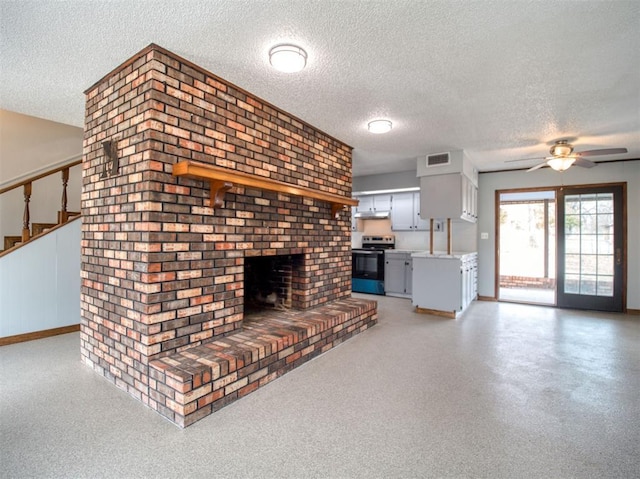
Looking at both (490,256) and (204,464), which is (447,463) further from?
(490,256)

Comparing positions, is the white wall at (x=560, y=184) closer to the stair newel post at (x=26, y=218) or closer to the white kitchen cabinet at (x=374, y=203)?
the white kitchen cabinet at (x=374, y=203)

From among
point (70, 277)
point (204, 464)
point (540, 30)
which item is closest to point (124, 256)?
point (204, 464)

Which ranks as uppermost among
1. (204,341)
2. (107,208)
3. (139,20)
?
(139,20)

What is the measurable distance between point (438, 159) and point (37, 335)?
5412 millimetres

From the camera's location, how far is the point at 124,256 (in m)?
2.32

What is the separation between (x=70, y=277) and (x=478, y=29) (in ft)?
15.1

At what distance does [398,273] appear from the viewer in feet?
20.5

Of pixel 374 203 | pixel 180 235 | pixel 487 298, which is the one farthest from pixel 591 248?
pixel 180 235

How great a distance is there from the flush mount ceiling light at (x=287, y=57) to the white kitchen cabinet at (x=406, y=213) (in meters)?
4.70

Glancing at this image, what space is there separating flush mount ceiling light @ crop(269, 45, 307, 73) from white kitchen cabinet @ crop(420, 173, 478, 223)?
316 centimetres

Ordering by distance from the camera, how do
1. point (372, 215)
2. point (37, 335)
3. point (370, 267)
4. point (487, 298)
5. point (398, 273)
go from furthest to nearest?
point (372, 215) → point (370, 267) → point (398, 273) → point (487, 298) → point (37, 335)

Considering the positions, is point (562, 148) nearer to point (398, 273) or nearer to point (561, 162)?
point (561, 162)

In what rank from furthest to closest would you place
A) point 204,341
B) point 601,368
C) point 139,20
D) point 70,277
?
point 70,277, point 601,368, point 204,341, point 139,20

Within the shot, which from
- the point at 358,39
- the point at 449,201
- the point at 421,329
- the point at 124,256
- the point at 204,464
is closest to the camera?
the point at 204,464
